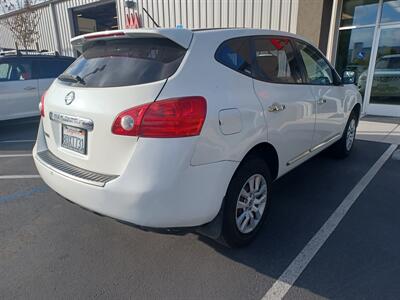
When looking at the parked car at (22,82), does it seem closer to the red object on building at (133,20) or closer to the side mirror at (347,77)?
the red object on building at (133,20)

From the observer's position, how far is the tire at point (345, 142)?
443cm

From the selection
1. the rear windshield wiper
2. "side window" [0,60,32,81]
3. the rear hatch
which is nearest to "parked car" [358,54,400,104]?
the rear hatch

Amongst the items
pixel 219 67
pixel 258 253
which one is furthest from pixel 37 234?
pixel 219 67

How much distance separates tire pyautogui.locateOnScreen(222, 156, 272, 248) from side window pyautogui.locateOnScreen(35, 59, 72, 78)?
6539 mm

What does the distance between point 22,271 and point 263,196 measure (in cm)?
207

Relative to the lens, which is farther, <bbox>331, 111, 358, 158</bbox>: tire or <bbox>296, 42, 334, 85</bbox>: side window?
<bbox>331, 111, 358, 158</bbox>: tire

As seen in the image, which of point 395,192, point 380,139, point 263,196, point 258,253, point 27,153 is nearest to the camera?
point 258,253

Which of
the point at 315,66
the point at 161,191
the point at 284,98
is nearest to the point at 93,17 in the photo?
the point at 315,66

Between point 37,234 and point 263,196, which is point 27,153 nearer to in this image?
point 37,234

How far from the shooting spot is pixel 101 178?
6.63 ft

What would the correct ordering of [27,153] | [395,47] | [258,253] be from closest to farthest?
[258,253] < [27,153] < [395,47]

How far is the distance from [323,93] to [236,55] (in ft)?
5.19

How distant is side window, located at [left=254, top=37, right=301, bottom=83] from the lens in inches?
99.8

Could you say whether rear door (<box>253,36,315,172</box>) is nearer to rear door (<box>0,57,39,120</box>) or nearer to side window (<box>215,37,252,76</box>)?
side window (<box>215,37,252,76</box>)
